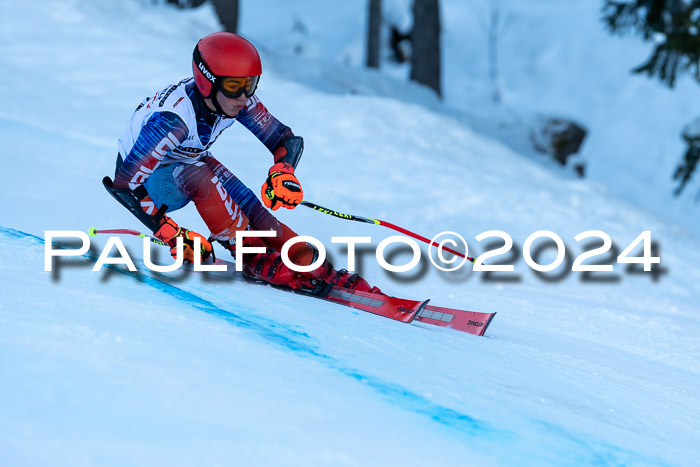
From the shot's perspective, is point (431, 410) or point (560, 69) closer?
point (431, 410)

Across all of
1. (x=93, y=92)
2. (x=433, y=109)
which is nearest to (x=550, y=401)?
(x=93, y=92)

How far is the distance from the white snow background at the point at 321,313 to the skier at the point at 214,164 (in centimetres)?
35

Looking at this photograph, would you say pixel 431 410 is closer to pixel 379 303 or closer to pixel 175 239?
pixel 379 303

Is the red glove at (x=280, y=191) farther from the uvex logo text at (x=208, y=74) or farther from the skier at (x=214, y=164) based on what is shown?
the uvex logo text at (x=208, y=74)

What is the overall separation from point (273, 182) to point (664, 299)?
3490 millimetres

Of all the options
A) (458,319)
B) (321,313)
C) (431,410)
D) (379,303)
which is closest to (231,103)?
(321,313)

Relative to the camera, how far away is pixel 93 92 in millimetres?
7598

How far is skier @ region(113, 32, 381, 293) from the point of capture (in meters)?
3.43

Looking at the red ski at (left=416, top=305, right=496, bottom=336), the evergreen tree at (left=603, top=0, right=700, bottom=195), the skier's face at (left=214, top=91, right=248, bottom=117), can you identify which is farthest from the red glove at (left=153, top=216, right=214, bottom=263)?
the evergreen tree at (left=603, top=0, right=700, bottom=195)

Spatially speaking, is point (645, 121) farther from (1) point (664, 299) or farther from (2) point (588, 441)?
(2) point (588, 441)

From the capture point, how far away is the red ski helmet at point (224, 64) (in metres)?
3.39

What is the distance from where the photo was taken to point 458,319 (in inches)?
151

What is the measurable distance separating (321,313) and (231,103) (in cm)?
107

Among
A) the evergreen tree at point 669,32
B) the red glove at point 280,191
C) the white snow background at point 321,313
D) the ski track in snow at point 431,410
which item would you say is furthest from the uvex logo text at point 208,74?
the evergreen tree at point 669,32
